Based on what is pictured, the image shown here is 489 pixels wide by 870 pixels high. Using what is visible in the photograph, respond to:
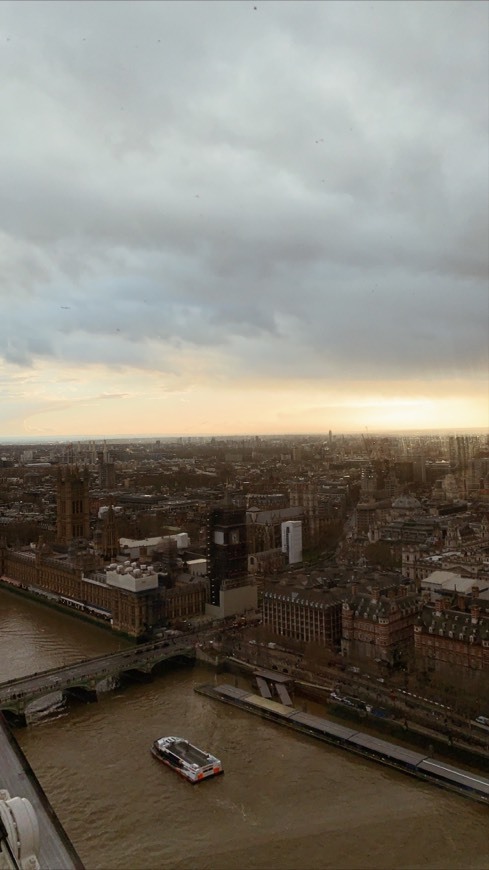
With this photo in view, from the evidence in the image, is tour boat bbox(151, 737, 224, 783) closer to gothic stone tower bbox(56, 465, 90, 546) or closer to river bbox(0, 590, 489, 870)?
river bbox(0, 590, 489, 870)

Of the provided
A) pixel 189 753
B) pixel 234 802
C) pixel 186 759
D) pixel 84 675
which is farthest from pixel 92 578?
pixel 234 802

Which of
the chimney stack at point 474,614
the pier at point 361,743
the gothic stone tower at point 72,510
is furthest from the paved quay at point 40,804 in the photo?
the gothic stone tower at point 72,510

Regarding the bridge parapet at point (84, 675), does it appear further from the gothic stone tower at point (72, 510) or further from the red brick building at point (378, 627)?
the gothic stone tower at point (72, 510)

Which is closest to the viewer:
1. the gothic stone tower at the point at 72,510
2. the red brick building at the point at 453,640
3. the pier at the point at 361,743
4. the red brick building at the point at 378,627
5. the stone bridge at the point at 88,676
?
the pier at the point at 361,743

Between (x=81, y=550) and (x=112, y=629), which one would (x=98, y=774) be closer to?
(x=112, y=629)

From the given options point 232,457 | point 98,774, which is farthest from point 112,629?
point 232,457

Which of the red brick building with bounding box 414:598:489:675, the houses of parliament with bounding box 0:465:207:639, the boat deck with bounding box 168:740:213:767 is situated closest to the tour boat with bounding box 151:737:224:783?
the boat deck with bounding box 168:740:213:767
